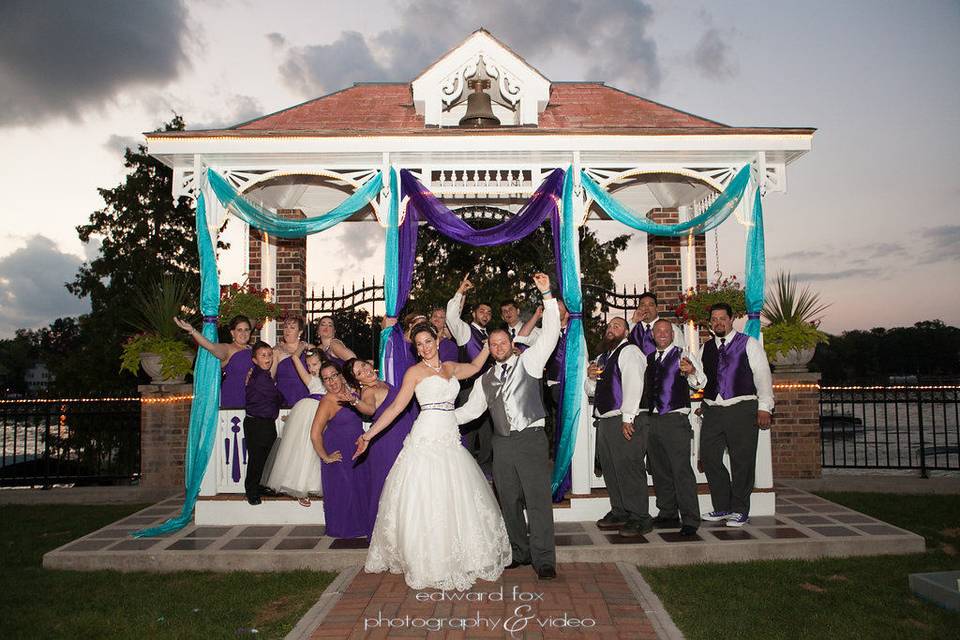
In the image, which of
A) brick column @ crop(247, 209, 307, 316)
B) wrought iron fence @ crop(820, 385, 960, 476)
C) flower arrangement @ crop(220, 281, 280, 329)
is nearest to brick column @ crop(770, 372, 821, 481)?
wrought iron fence @ crop(820, 385, 960, 476)

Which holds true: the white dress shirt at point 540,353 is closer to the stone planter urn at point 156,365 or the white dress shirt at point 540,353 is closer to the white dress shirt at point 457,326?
the white dress shirt at point 457,326

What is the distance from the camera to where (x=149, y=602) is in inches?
191

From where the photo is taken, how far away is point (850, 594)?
15.6 ft

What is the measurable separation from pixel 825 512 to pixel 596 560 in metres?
2.80

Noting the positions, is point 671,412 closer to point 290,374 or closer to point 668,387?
point 668,387

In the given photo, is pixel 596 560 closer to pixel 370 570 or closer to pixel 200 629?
pixel 370 570

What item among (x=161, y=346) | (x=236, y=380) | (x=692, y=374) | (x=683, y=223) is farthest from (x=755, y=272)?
(x=161, y=346)

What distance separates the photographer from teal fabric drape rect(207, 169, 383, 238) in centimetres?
708

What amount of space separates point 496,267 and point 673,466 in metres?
12.2

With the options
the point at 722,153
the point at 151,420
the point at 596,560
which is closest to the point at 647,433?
the point at 596,560

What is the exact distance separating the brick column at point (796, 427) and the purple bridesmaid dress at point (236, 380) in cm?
675

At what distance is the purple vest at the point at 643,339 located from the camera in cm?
663

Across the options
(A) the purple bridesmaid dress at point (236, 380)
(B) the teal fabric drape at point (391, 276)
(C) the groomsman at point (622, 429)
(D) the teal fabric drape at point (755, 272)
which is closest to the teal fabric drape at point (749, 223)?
(D) the teal fabric drape at point (755, 272)

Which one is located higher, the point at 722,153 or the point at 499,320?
the point at 722,153
